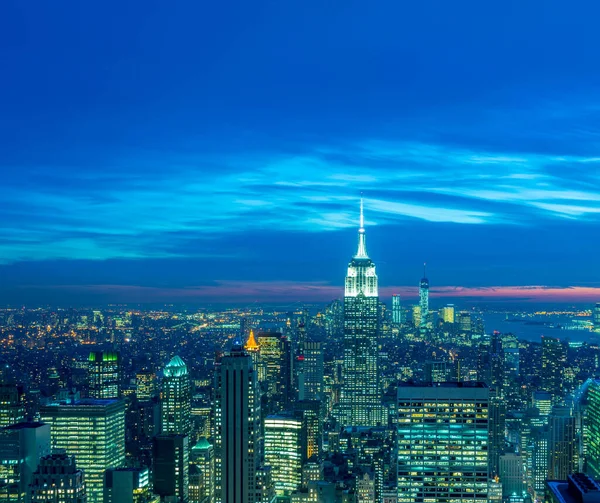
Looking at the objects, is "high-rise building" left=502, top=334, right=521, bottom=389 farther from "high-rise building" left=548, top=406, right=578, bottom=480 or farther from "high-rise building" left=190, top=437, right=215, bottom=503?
"high-rise building" left=190, top=437, right=215, bottom=503

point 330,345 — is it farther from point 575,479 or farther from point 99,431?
point 575,479

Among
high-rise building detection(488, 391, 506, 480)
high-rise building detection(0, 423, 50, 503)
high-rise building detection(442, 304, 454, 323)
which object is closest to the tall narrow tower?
high-rise building detection(0, 423, 50, 503)

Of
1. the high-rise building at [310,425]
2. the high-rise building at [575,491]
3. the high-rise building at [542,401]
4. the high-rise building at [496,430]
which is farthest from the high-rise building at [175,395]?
the high-rise building at [575,491]

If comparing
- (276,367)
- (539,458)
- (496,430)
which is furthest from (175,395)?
(539,458)

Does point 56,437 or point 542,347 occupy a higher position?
point 542,347

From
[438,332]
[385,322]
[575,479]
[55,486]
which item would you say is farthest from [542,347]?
[575,479]

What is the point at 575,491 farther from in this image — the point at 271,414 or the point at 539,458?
the point at 271,414
